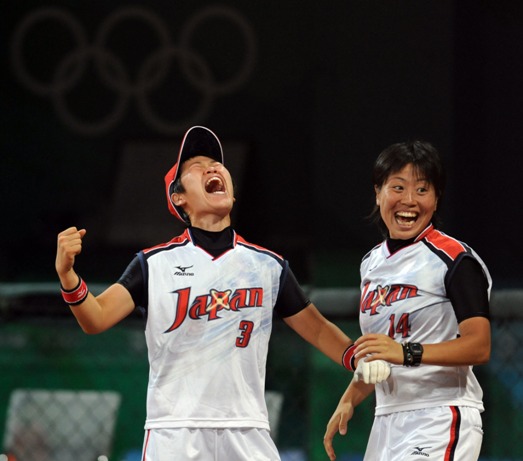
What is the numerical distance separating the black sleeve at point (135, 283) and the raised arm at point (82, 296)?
0.6 inches

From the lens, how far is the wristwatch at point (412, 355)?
2.79m

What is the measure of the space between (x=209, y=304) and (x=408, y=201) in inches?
25.5

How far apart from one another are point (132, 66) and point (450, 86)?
2.41 meters

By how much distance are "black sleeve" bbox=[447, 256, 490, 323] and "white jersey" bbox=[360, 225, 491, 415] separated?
3 centimetres

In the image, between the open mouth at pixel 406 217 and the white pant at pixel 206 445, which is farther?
the open mouth at pixel 406 217

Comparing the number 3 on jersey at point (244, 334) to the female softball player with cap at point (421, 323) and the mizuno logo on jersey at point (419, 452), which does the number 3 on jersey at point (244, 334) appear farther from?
the mizuno logo on jersey at point (419, 452)

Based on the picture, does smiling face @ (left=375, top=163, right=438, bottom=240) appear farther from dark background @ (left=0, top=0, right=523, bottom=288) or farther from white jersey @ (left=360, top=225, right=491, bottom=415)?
dark background @ (left=0, top=0, right=523, bottom=288)

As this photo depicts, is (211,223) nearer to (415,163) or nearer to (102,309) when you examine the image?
(102,309)

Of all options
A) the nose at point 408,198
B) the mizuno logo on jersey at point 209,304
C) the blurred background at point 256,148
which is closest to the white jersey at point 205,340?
the mizuno logo on jersey at point 209,304

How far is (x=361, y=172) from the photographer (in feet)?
19.9

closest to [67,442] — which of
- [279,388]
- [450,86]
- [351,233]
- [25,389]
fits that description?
[25,389]

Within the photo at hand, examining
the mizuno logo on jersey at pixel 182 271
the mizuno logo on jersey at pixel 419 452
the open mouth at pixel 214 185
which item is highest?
the open mouth at pixel 214 185

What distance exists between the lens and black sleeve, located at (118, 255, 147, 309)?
2980 mm

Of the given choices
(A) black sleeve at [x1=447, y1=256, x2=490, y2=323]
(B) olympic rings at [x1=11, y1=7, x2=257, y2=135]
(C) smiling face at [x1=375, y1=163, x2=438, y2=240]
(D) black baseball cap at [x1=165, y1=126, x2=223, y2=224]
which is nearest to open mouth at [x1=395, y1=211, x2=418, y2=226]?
(C) smiling face at [x1=375, y1=163, x2=438, y2=240]
